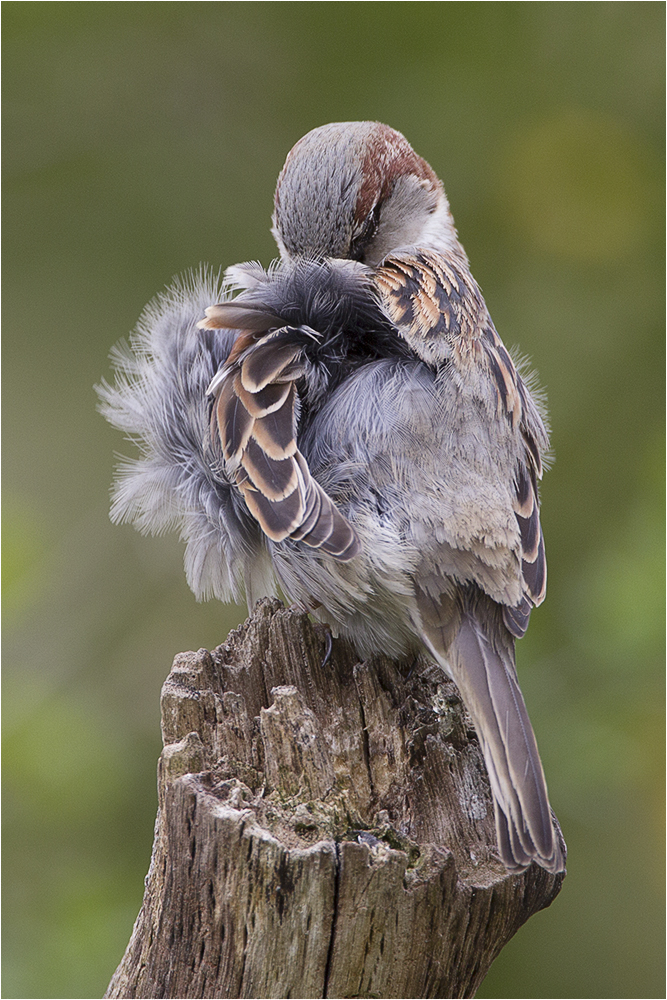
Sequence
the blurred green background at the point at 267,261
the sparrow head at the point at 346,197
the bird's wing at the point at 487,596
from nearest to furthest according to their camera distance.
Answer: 1. the bird's wing at the point at 487,596
2. the sparrow head at the point at 346,197
3. the blurred green background at the point at 267,261

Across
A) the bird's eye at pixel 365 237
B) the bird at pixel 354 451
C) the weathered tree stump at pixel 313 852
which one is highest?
the bird's eye at pixel 365 237

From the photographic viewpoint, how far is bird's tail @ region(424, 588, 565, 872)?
79.1 inches

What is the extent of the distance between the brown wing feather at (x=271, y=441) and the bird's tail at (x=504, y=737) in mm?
349

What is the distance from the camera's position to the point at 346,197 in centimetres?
289

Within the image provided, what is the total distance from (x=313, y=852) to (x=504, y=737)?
19.3 inches

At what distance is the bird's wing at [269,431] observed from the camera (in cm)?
221

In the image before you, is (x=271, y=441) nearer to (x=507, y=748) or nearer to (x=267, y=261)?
(x=507, y=748)

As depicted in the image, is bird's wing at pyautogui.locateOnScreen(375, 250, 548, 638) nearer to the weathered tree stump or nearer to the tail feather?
the tail feather

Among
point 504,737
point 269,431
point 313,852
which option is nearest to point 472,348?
point 269,431

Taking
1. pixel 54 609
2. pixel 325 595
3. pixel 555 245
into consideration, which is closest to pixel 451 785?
pixel 325 595

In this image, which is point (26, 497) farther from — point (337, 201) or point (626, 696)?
point (626, 696)

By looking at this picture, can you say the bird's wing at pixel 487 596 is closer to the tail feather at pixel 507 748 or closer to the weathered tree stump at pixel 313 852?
the tail feather at pixel 507 748

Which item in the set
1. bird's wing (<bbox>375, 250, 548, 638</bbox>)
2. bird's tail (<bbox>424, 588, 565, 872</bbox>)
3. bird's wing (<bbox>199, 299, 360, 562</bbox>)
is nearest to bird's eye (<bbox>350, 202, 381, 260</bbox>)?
bird's wing (<bbox>375, 250, 548, 638</bbox>)

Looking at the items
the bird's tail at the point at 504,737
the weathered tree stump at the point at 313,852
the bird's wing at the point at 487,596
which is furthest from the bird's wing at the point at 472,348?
the weathered tree stump at the point at 313,852
